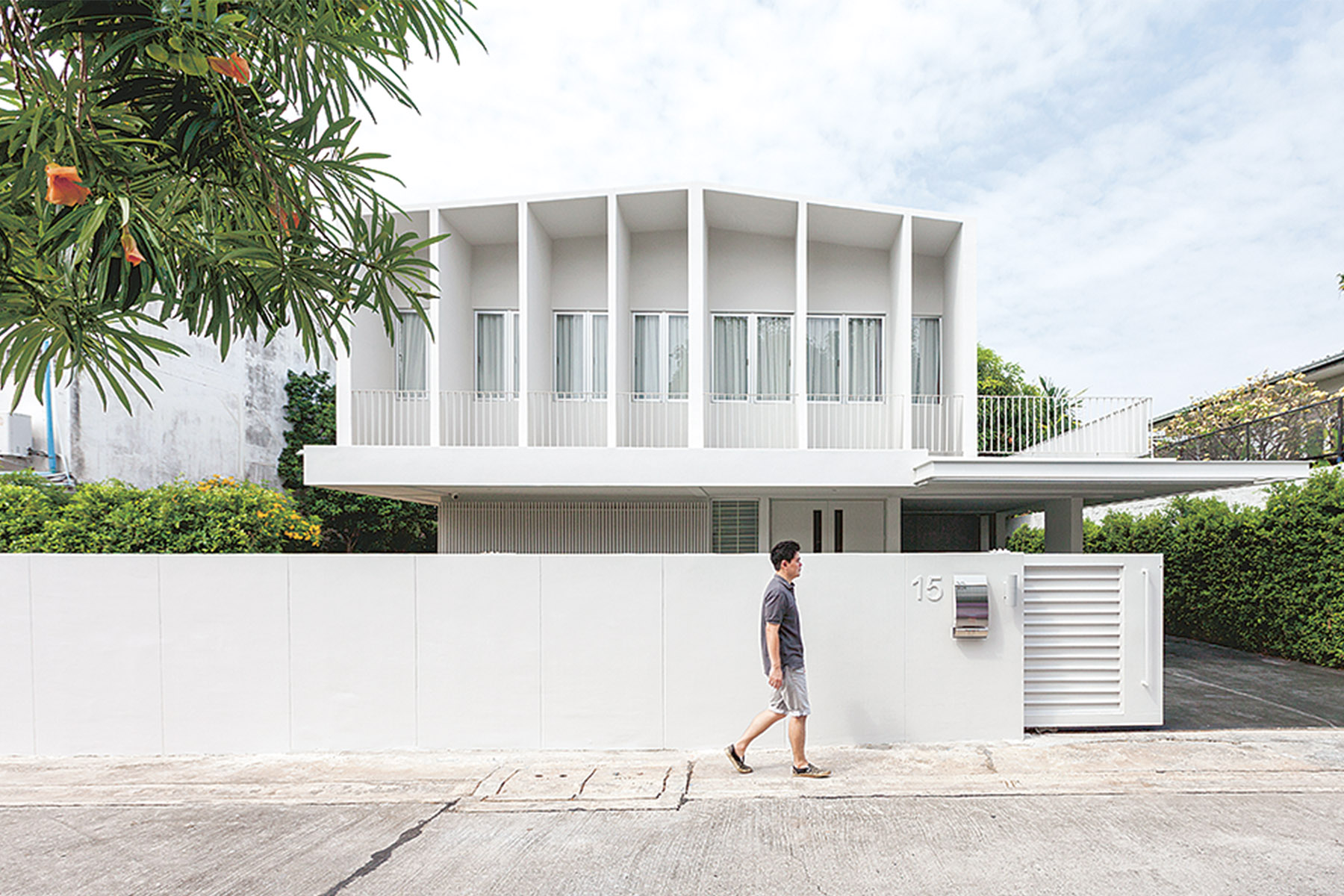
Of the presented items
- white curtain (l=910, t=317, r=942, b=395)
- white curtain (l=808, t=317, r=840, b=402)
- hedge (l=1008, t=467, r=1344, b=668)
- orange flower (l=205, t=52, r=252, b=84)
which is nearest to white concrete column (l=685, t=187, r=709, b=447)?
white curtain (l=808, t=317, r=840, b=402)

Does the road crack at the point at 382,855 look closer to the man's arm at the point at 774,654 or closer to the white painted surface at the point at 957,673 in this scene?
the man's arm at the point at 774,654

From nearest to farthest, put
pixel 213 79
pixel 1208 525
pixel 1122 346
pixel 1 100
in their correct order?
pixel 213 79 < pixel 1 100 < pixel 1208 525 < pixel 1122 346

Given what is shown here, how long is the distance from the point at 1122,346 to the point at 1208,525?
2669 cm

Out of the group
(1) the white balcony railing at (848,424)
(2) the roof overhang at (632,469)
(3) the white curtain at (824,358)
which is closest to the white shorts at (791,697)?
(2) the roof overhang at (632,469)

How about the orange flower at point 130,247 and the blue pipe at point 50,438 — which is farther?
the blue pipe at point 50,438

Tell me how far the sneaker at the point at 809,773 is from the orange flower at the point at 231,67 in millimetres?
5067

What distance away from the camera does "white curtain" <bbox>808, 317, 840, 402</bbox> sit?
40.7 feet

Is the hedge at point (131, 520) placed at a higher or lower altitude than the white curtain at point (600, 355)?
lower

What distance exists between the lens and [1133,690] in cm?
650

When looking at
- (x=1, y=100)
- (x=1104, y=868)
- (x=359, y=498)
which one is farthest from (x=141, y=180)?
(x=359, y=498)

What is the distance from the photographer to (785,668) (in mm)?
5527

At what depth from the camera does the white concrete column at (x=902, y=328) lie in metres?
11.2

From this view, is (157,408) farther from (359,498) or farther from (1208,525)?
(1208,525)

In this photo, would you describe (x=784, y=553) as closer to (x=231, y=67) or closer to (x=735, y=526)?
(x=231, y=67)
